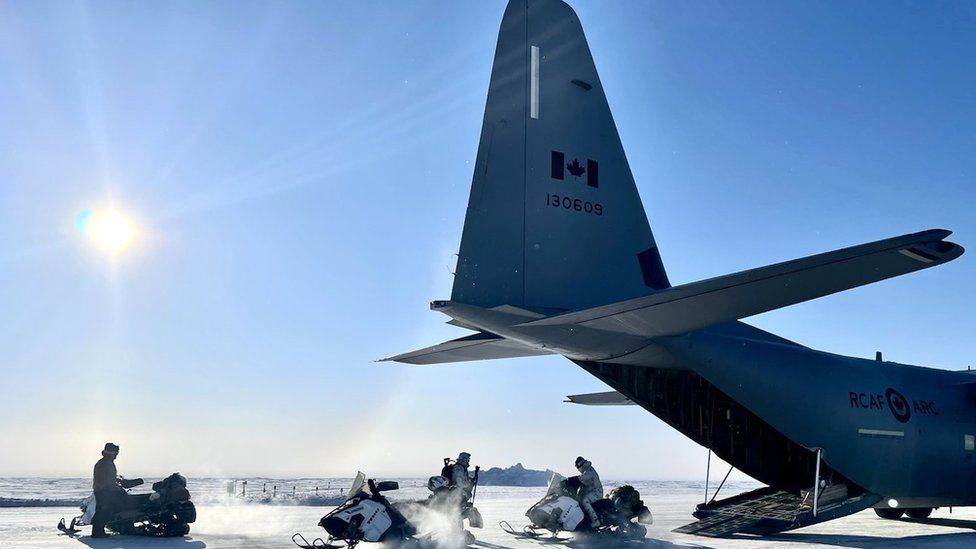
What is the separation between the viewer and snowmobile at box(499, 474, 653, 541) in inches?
412

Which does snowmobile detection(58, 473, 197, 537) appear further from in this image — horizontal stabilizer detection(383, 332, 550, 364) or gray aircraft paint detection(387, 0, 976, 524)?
gray aircraft paint detection(387, 0, 976, 524)

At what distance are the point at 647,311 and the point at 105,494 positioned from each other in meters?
8.21

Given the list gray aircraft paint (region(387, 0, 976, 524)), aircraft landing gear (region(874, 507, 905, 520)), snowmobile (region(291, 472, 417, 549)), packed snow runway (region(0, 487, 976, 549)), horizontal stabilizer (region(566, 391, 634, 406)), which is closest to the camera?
snowmobile (region(291, 472, 417, 549))

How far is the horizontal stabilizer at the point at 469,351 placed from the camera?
10562mm

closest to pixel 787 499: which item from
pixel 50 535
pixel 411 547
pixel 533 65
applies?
pixel 411 547

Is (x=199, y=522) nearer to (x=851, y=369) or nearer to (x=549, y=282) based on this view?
(x=549, y=282)

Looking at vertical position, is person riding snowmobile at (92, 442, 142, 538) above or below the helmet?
below

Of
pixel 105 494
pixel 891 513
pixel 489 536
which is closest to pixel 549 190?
pixel 489 536

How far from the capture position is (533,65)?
32.8 ft

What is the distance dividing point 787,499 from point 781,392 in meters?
2.25

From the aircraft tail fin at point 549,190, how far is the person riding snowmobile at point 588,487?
8.87 feet

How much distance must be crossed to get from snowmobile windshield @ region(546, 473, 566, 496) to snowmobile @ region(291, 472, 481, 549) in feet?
6.75

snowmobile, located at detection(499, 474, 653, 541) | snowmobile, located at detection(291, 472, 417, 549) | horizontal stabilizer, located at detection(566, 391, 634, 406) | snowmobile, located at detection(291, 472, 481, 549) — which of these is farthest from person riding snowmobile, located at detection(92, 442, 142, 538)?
horizontal stabilizer, located at detection(566, 391, 634, 406)

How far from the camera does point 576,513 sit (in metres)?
10.5
